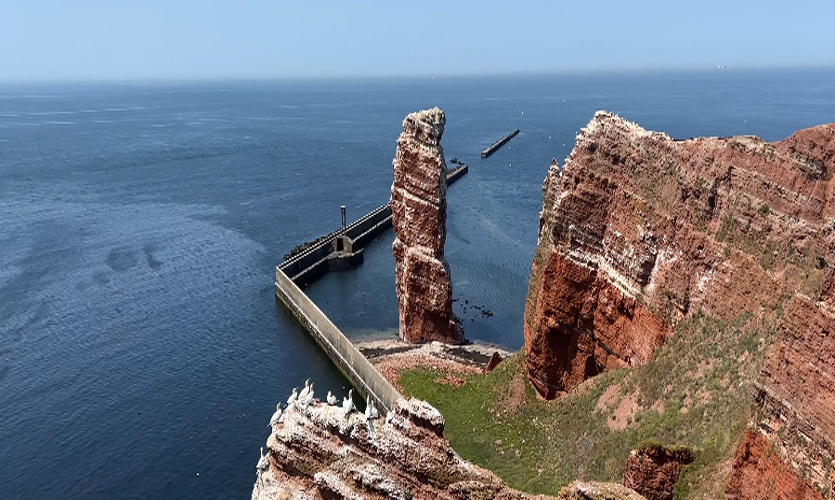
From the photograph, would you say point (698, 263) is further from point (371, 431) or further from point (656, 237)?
point (371, 431)

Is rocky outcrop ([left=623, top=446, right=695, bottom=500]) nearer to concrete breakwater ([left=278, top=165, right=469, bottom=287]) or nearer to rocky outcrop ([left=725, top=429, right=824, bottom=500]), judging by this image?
rocky outcrop ([left=725, top=429, right=824, bottom=500])

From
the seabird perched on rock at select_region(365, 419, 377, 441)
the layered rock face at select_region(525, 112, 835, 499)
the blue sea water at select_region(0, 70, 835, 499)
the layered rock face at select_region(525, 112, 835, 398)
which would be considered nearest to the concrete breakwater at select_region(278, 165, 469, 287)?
the blue sea water at select_region(0, 70, 835, 499)

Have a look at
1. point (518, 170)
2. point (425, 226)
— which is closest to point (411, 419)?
point (425, 226)

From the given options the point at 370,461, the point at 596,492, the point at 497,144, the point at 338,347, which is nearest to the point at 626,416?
the point at 596,492

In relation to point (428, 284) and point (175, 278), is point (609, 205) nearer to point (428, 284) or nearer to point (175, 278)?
point (428, 284)

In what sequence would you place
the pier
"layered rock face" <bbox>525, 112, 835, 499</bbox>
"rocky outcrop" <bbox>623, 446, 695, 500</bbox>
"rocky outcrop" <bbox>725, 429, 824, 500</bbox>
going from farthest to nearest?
1. the pier
2. "rocky outcrop" <bbox>623, 446, 695, 500</bbox>
3. "layered rock face" <bbox>525, 112, 835, 499</bbox>
4. "rocky outcrop" <bbox>725, 429, 824, 500</bbox>
